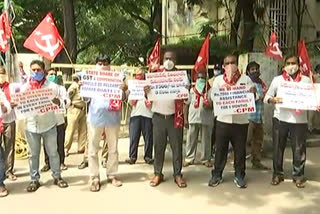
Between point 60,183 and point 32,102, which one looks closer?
point 32,102

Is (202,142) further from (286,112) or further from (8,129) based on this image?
(8,129)

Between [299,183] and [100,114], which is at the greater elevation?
[100,114]

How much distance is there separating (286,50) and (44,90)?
326 inches

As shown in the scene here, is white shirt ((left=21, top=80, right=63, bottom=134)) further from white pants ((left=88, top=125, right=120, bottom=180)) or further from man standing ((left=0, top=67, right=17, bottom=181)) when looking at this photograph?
white pants ((left=88, top=125, right=120, bottom=180))

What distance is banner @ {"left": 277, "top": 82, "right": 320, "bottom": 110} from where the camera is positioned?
6.88 meters

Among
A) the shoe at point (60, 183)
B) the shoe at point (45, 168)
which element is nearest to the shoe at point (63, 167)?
the shoe at point (45, 168)

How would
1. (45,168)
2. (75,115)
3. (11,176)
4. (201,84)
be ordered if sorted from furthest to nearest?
1. (75,115)
2. (201,84)
3. (45,168)
4. (11,176)

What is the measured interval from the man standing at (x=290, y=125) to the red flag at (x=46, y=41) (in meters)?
3.21

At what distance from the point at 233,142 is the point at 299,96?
1116 millimetres

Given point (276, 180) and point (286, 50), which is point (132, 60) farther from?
point (276, 180)

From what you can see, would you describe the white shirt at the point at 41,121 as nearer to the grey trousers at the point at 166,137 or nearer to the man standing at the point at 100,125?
the man standing at the point at 100,125

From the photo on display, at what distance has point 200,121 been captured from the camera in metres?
8.41

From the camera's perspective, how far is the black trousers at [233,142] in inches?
277

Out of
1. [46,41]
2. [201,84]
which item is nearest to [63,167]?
[46,41]
